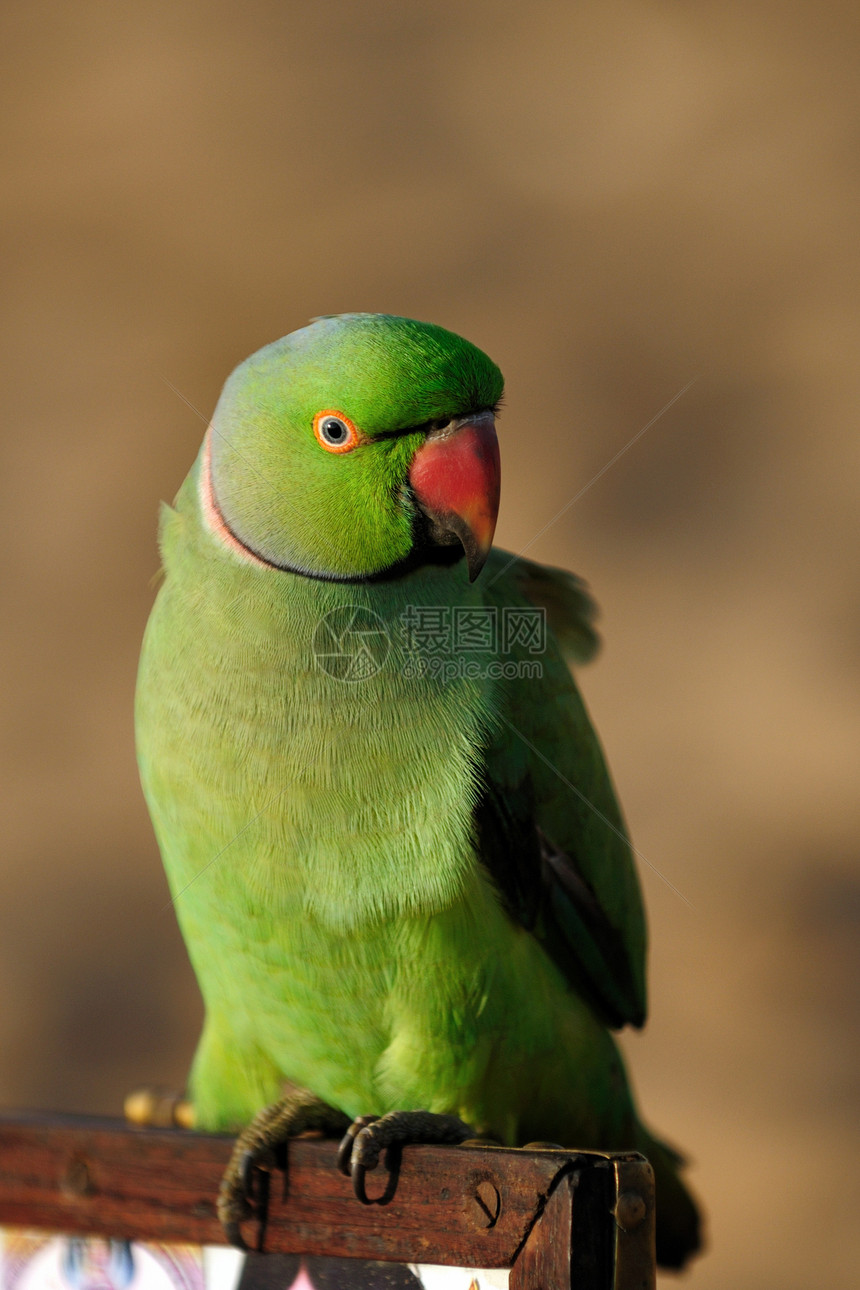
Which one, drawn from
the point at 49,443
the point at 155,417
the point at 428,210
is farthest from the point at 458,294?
the point at 49,443

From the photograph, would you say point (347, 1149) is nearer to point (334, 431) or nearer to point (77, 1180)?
point (77, 1180)

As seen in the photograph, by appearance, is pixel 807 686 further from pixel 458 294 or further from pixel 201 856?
pixel 201 856

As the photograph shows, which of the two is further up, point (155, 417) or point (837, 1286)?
point (155, 417)

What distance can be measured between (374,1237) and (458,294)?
300cm

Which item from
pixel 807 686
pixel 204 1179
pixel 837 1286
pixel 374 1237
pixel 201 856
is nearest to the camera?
pixel 374 1237

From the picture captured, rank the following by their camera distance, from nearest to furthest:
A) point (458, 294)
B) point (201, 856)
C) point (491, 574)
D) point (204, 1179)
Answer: point (204, 1179), point (201, 856), point (491, 574), point (458, 294)

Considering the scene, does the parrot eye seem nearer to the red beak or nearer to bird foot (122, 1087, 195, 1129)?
the red beak

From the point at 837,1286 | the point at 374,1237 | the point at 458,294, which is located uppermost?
the point at 458,294

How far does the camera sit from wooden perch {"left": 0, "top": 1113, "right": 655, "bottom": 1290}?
2.66 feet

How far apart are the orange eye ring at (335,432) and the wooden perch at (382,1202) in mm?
654

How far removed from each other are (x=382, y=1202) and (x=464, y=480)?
0.67 metres

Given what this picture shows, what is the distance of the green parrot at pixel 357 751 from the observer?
42.2 inches

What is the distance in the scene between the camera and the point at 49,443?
3578mm

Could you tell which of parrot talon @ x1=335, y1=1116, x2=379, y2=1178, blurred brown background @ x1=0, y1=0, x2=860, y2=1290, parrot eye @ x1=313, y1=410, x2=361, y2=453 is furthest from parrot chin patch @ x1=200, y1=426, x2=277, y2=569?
blurred brown background @ x1=0, y1=0, x2=860, y2=1290
